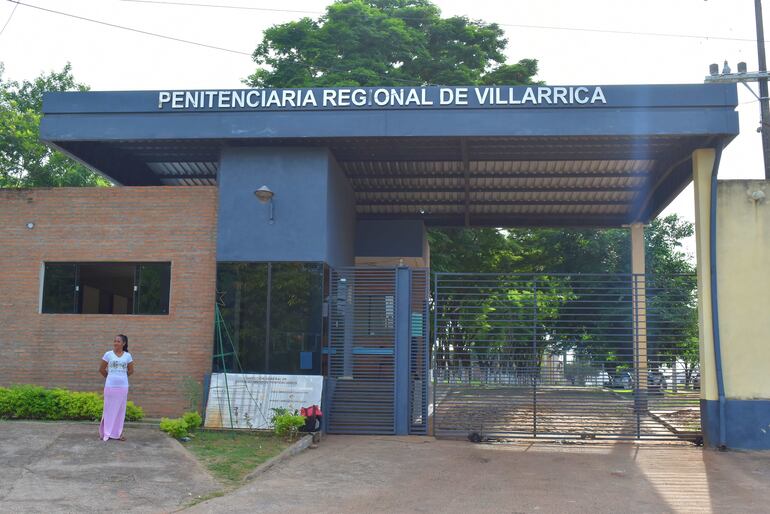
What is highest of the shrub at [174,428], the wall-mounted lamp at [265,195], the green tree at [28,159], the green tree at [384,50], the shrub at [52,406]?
the green tree at [384,50]

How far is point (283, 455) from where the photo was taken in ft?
35.3

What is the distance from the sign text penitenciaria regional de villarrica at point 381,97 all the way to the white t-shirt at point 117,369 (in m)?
4.56

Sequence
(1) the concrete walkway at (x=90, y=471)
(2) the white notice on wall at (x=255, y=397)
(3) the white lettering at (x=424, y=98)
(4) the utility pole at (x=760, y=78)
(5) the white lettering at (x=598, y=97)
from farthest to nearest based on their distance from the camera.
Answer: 1. (4) the utility pole at (x=760, y=78)
2. (3) the white lettering at (x=424, y=98)
3. (2) the white notice on wall at (x=255, y=397)
4. (5) the white lettering at (x=598, y=97)
5. (1) the concrete walkway at (x=90, y=471)

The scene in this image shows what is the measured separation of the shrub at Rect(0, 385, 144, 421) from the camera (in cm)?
1186

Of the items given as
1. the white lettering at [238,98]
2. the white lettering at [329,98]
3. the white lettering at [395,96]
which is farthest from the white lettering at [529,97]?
the white lettering at [238,98]

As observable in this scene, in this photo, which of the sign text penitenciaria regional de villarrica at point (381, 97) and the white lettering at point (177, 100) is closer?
the sign text penitenciaria regional de villarrica at point (381, 97)

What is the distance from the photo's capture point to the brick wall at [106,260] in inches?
526

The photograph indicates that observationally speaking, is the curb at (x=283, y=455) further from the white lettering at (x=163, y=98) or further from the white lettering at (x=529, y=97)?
the white lettering at (x=529, y=97)

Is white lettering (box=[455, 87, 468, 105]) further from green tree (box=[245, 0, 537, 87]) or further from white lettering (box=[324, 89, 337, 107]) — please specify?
green tree (box=[245, 0, 537, 87])

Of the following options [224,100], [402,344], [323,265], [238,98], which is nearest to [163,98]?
[224,100]

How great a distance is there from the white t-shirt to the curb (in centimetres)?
236

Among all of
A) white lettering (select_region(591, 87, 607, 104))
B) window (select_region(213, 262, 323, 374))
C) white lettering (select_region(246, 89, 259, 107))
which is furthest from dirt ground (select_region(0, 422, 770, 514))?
white lettering (select_region(591, 87, 607, 104))

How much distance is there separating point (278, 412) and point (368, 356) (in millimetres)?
2089

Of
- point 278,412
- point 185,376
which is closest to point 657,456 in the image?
point 278,412
